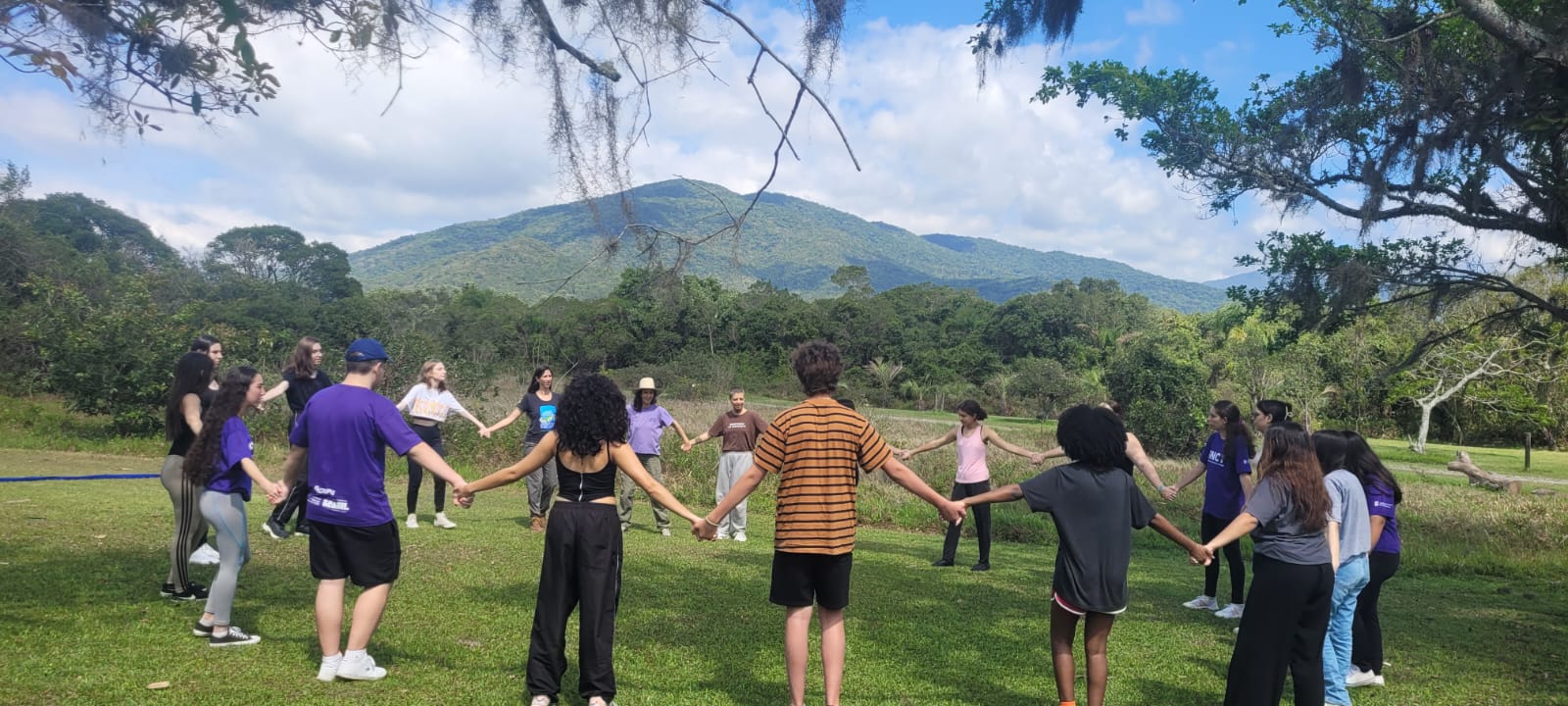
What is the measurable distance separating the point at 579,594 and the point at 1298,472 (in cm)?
374

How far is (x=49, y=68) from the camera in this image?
12.8ft

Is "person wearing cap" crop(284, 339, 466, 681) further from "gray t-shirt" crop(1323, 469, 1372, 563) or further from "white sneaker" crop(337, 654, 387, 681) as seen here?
"gray t-shirt" crop(1323, 469, 1372, 563)

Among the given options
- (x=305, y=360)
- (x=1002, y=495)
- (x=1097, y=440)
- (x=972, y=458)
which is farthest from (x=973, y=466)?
(x=305, y=360)

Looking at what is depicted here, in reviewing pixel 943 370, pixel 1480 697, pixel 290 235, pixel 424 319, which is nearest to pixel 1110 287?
pixel 943 370

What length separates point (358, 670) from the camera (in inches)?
183

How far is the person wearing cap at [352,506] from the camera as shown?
14.9 feet

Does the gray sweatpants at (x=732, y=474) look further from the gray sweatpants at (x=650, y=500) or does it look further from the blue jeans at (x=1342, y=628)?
the blue jeans at (x=1342, y=628)

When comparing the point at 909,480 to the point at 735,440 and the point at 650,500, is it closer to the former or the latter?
the point at 735,440

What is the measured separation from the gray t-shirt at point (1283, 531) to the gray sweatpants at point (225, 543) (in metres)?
5.67

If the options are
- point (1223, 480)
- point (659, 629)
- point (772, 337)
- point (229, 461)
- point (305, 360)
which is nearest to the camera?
point (229, 461)

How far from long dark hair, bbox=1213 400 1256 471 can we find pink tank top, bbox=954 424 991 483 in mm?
2624

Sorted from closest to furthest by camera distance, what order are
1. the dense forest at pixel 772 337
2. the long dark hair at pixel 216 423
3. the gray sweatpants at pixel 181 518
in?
the long dark hair at pixel 216 423 → the gray sweatpants at pixel 181 518 → the dense forest at pixel 772 337

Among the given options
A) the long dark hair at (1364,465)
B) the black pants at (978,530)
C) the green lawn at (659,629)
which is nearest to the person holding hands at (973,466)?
the black pants at (978,530)

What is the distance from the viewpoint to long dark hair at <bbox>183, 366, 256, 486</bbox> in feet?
17.6
